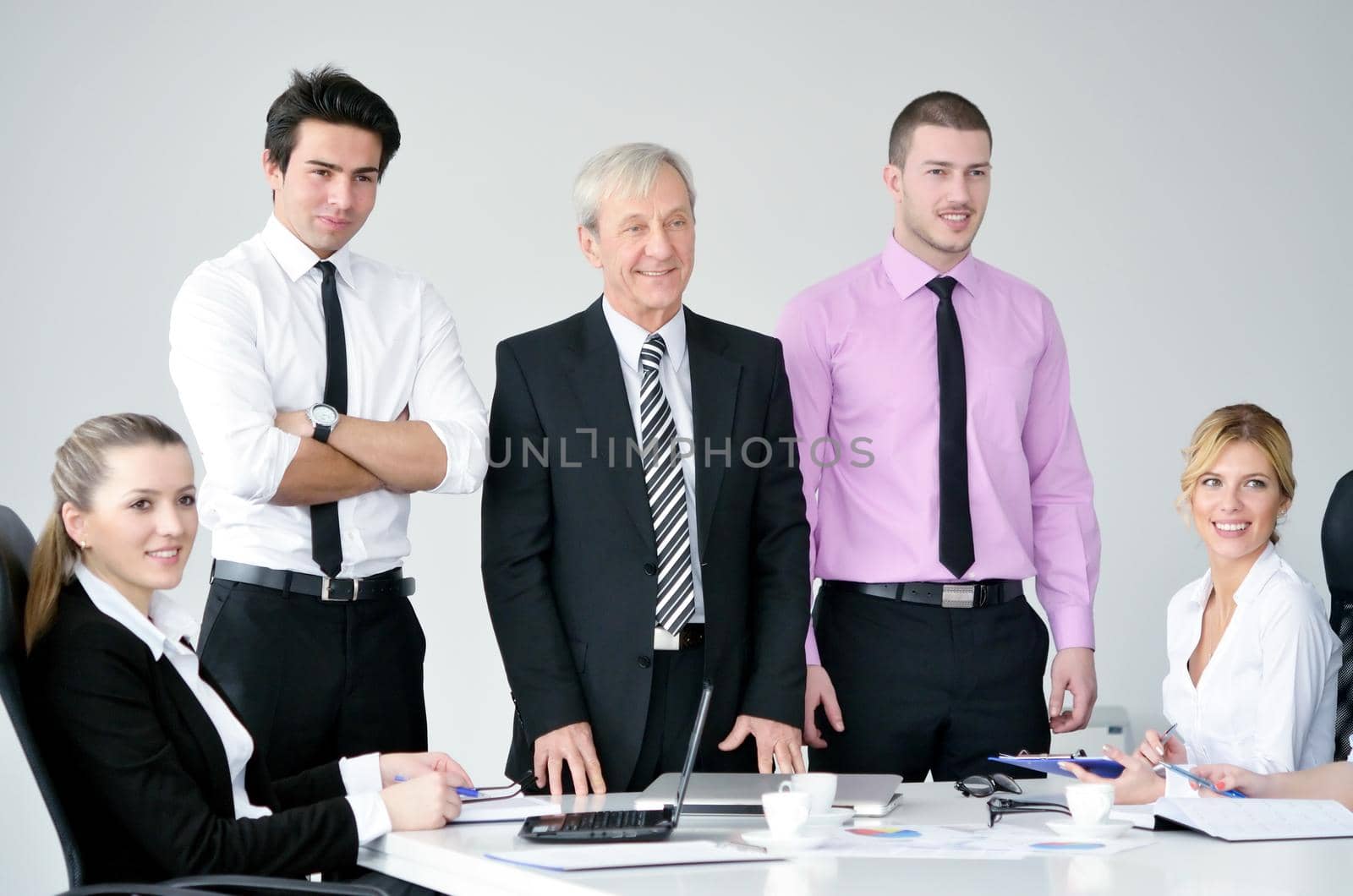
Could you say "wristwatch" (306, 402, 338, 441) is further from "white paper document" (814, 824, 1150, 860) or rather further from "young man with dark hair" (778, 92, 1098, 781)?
"white paper document" (814, 824, 1150, 860)

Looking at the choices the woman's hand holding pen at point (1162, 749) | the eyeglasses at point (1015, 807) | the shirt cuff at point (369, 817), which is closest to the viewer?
the shirt cuff at point (369, 817)

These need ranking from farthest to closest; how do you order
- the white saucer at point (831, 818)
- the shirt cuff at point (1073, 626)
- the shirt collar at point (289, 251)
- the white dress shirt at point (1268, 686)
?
the shirt cuff at point (1073, 626) → the shirt collar at point (289, 251) → the white dress shirt at point (1268, 686) → the white saucer at point (831, 818)

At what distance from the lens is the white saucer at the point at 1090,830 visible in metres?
2.17

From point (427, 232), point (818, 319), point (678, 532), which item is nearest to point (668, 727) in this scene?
point (678, 532)

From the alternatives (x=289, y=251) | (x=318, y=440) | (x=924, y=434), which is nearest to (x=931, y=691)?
(x=924, y=434)

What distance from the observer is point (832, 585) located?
336 cm

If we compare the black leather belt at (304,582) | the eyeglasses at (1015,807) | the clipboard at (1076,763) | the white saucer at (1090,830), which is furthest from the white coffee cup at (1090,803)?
the black leather belt at (304,582)

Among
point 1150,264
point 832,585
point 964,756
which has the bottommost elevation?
point 964,756

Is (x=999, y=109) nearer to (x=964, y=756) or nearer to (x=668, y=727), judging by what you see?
(x=964, y=756)

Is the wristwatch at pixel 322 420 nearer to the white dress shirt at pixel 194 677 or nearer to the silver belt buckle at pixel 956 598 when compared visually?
the white dress shirt at pixel 194 677

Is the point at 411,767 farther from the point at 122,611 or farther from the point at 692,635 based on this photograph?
the point at 692,635

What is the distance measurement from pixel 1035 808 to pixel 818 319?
4.51ft

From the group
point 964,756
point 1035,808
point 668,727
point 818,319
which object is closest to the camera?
point 1035,808

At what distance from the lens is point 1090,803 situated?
218 cm
